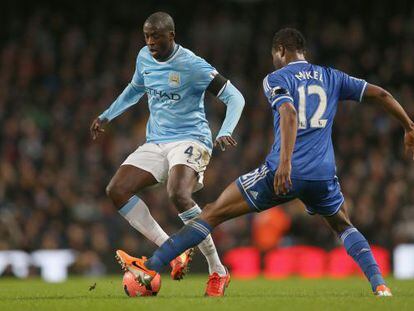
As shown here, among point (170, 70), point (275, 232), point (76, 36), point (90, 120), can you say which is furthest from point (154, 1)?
point (170, 70)

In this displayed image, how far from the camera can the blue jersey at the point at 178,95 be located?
866 cm

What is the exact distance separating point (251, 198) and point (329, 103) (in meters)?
0.92

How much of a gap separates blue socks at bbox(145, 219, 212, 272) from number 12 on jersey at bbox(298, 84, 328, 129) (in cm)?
103

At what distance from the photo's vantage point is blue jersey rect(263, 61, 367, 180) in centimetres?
732

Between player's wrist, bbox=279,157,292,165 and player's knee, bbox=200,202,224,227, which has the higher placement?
player's wrist, bbox=279,157,292,165

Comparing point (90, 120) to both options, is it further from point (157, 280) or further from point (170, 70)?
point (157, 280)

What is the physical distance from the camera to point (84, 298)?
309 inches

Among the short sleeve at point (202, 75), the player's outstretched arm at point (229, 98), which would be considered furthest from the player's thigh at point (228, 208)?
the short sleeve at point (202, 75)

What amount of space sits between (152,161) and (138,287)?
1356 millimetres

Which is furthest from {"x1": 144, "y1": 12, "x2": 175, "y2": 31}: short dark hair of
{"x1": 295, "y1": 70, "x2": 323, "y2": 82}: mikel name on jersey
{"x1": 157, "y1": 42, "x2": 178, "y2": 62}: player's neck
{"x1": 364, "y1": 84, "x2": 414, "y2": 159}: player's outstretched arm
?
{"x1": 364, "y1": 84, "x2": 414, "y2": 159}: player's outstretched arm

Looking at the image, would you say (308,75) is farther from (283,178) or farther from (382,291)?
(382,291)

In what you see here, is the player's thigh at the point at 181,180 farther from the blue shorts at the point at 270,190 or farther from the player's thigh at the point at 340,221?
the player's thigh at the point at 340,221

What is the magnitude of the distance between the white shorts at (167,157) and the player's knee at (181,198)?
30 cm

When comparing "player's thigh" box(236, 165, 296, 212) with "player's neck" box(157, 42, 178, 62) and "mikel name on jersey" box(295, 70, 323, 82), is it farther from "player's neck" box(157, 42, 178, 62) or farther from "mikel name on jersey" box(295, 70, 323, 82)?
"player's neck" box(157, 42, 178, 62)
